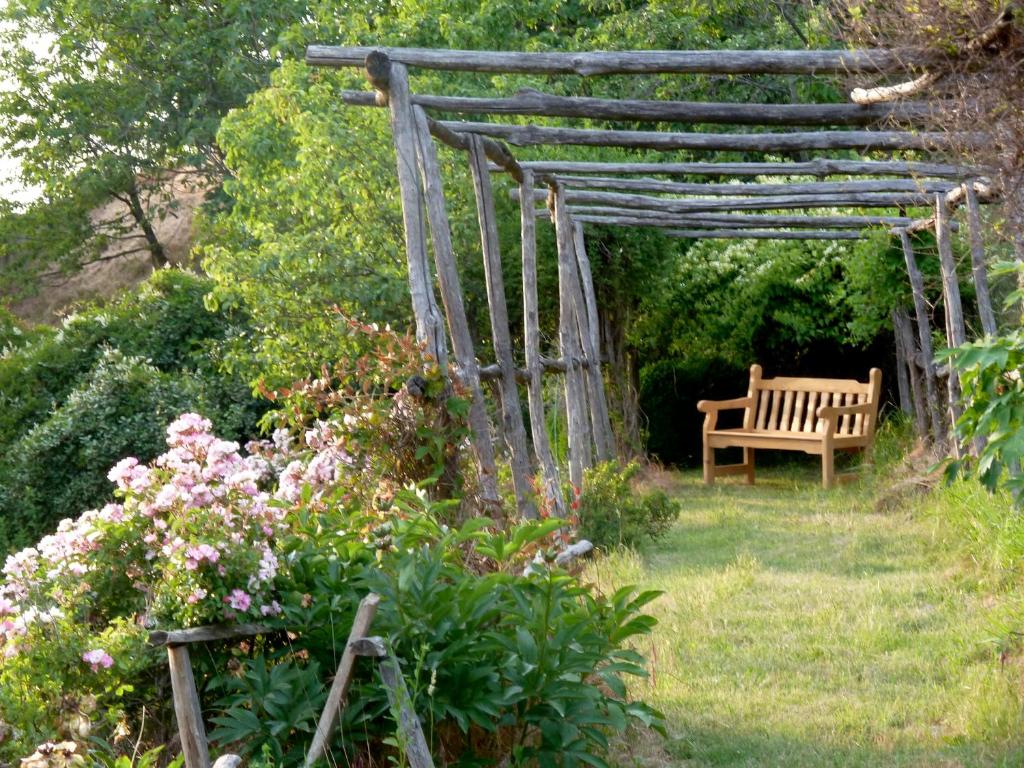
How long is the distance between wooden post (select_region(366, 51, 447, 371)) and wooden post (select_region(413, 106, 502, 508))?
227 millimetres

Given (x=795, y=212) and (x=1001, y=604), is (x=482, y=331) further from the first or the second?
(x=1001, y=604)

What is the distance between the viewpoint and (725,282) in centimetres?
1444

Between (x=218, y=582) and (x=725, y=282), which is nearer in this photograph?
(x=218, y=582)

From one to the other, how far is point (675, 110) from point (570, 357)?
4204 mm

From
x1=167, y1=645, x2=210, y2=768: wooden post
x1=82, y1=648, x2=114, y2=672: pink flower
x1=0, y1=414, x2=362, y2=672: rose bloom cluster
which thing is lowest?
x1=167, y1=645, x2=210, y2=768: wooden post

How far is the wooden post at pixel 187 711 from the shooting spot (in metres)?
3.65

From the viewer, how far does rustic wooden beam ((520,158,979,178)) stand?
8383 millimetres

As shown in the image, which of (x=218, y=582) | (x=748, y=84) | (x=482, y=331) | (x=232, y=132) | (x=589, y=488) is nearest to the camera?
(x=218, y=582)

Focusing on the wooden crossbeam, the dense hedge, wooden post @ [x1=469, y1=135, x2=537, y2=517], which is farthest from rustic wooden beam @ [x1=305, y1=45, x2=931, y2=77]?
the dense hedge

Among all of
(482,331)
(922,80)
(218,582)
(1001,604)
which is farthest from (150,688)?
(482,331)

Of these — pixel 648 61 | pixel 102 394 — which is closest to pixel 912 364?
pixel 648 61

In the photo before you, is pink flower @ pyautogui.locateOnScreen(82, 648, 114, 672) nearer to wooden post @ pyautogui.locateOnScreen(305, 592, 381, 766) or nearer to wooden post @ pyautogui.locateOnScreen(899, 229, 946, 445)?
wooden post @ pyautogui.locateOnScreen(305, 592, 381, 766)

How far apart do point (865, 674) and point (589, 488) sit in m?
3.58

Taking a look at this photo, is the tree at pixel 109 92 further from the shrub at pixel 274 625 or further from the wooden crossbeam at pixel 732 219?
the shrub at pixel 274 625
